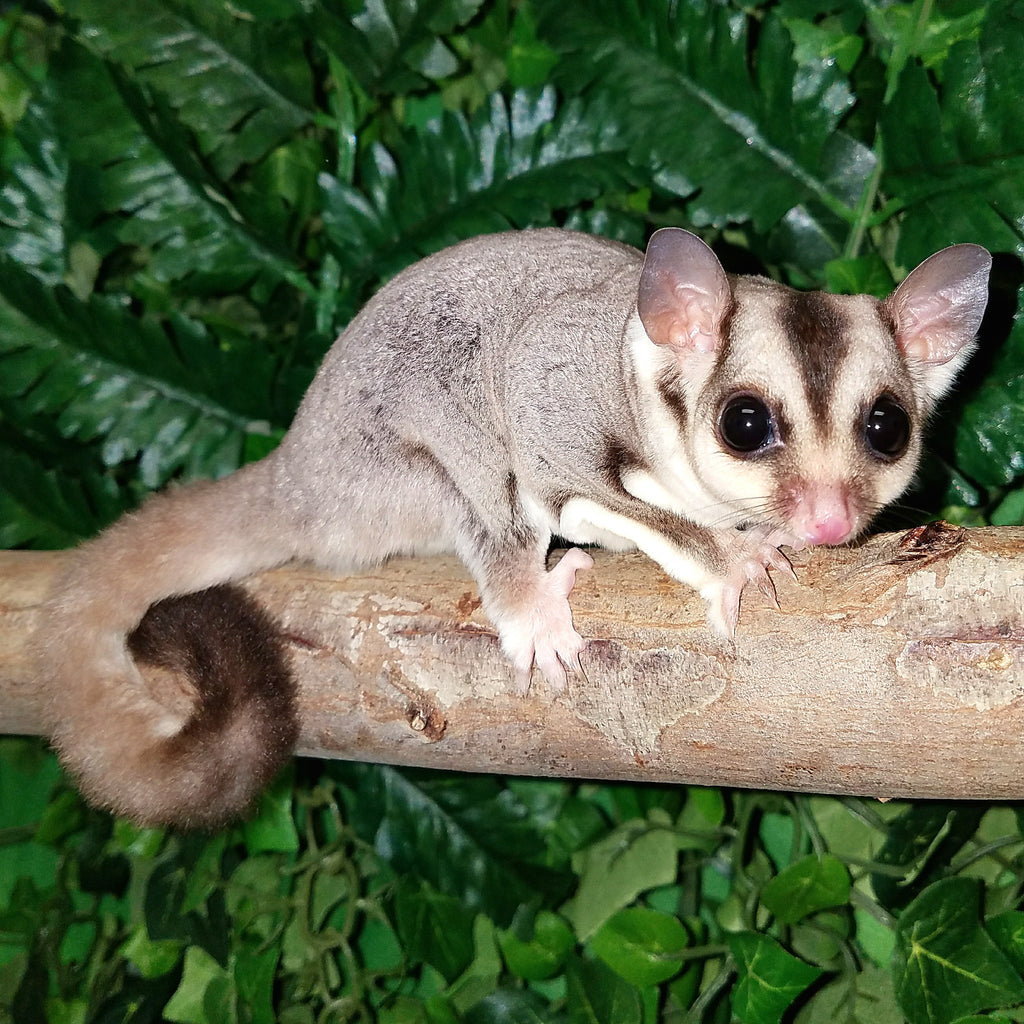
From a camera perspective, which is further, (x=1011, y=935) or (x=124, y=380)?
(x=124, y=380)

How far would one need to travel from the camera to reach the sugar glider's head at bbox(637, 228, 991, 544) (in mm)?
1737

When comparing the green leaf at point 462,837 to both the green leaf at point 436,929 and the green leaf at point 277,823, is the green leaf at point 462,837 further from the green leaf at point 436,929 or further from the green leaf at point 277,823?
the green leaf at point 277,823

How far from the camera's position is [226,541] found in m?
2.25

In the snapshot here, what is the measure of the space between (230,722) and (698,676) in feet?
3.04

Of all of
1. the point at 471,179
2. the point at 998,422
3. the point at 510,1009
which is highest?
the point at 471,179

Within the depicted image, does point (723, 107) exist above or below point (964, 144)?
above

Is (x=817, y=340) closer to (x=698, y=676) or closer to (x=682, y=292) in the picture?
(x=682, y=292)

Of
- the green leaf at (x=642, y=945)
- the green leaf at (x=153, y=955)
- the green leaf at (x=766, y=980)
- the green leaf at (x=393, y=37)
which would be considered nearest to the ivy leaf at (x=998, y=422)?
the green leaf at (x=766, y=980)

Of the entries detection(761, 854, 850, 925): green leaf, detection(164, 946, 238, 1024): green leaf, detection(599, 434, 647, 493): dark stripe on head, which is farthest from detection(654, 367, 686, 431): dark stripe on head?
detection(164, 946, 238, 1024): green leaf

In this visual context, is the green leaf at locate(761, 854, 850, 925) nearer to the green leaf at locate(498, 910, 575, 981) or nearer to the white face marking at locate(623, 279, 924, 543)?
the green leaf at locate(498, 910, 575, 981)

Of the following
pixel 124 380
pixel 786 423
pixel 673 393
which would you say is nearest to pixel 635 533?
pixel 673 393

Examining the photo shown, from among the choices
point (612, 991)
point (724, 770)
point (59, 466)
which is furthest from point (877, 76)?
point (59, 466)

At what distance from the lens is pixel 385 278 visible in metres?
2.93

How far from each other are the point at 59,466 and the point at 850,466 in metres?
2.33
